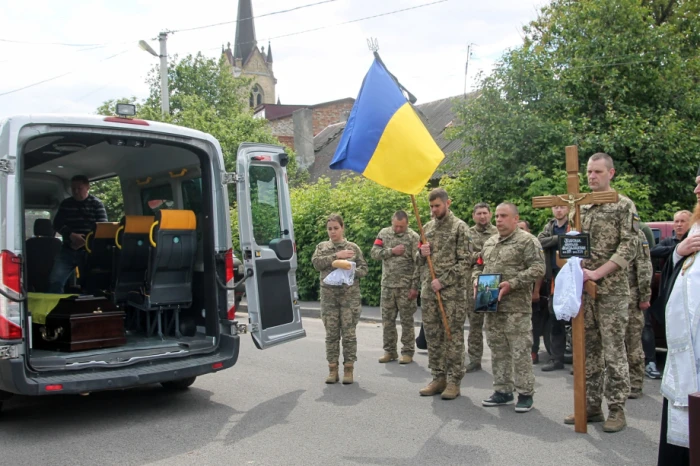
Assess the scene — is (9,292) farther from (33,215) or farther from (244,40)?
(244,40)

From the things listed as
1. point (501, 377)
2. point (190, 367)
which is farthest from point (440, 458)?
point (190, 367)

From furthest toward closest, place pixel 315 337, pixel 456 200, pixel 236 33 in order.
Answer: pixel 236 33 → pixel 456 200 → pixel 315 337

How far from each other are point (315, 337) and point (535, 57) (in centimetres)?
790

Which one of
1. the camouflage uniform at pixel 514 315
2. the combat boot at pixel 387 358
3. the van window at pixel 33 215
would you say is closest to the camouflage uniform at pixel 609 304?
the camouflage uniform at pixel 514 315

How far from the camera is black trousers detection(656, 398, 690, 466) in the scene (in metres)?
3.81

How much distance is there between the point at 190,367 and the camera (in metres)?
6.39

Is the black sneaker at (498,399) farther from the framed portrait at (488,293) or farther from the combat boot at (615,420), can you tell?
the combat boot at (615,420)

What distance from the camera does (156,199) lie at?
8375 mm

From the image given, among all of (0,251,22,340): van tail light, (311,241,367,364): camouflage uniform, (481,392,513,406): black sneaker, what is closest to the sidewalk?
(311,241,367,364): camouflage uniform

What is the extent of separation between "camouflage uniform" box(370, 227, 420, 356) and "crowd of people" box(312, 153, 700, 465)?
0.93 ft

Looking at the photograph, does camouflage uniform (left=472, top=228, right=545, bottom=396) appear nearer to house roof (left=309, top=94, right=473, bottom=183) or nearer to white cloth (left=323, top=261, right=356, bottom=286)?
white cloth (left=323, top=261, right=356, bottom=286)

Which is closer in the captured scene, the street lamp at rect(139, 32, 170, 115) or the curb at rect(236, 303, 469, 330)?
the curb at rect(236, 303, 469, 330)

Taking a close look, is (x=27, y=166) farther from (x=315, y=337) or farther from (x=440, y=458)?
(x=440, y=458)

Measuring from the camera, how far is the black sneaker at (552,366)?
26.5 feet
